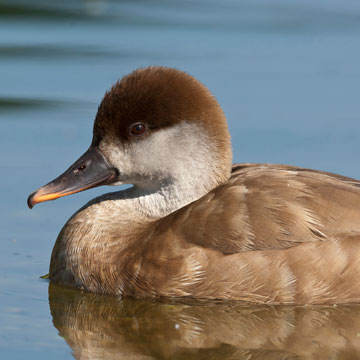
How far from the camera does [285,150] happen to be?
341 inches

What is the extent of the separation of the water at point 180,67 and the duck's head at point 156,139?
75 cm

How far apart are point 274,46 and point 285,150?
9.38ft

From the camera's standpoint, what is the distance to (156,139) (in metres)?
6.75

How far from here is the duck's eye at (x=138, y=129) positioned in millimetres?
6691

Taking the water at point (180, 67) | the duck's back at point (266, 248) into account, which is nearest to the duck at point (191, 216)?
the duck's back at point (266, 248)

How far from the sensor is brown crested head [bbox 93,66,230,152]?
6.61 meters

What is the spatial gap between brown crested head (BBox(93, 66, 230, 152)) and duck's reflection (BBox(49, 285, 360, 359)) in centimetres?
104

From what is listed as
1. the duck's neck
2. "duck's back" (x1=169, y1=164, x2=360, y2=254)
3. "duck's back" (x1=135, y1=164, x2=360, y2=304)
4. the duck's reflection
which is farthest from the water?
the duck's neck

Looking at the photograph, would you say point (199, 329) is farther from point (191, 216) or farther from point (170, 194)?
point (170, 194)

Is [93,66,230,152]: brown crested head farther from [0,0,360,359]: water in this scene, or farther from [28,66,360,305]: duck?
[0,0,360,359]: water

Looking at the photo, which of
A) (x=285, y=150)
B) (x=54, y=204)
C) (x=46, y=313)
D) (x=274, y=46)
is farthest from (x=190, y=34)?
(x=46, y=313)

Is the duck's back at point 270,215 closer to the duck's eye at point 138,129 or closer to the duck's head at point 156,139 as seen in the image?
the duck's head at point 156,139

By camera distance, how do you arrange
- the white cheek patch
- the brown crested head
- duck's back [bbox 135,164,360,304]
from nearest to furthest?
duck's back [bbox 135,164,360,304], the brown crested head, the white cheek patch

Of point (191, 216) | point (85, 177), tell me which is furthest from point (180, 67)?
point (191, 216)
